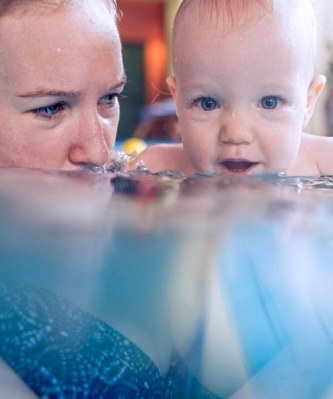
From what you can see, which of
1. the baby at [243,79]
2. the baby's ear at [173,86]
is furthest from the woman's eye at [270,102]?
the baby's ear at [173,86]

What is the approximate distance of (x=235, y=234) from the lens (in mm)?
415

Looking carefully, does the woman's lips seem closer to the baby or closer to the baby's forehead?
the baby

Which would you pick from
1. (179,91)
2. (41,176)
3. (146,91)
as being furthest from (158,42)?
(41,176)

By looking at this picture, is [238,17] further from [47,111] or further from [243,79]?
[47,111]

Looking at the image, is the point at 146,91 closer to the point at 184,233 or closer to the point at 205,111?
the point at 205,111

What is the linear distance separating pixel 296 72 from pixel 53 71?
298 mm

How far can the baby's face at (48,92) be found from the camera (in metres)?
0.74

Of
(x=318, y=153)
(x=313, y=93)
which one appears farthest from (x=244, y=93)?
(x=318, y=153)

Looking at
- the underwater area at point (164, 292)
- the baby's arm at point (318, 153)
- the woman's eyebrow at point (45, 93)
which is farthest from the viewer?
the baby's arm at point (318, 153)

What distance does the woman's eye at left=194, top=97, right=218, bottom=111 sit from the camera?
83cm

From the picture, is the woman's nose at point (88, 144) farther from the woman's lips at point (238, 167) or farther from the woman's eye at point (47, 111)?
the woman's lips at point (238, 167)

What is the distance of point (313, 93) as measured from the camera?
35.8 inches

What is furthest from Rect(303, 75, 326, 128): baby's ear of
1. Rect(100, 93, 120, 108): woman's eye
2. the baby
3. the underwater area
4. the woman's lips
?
the underwater area

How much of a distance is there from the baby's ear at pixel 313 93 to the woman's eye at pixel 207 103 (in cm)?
14
